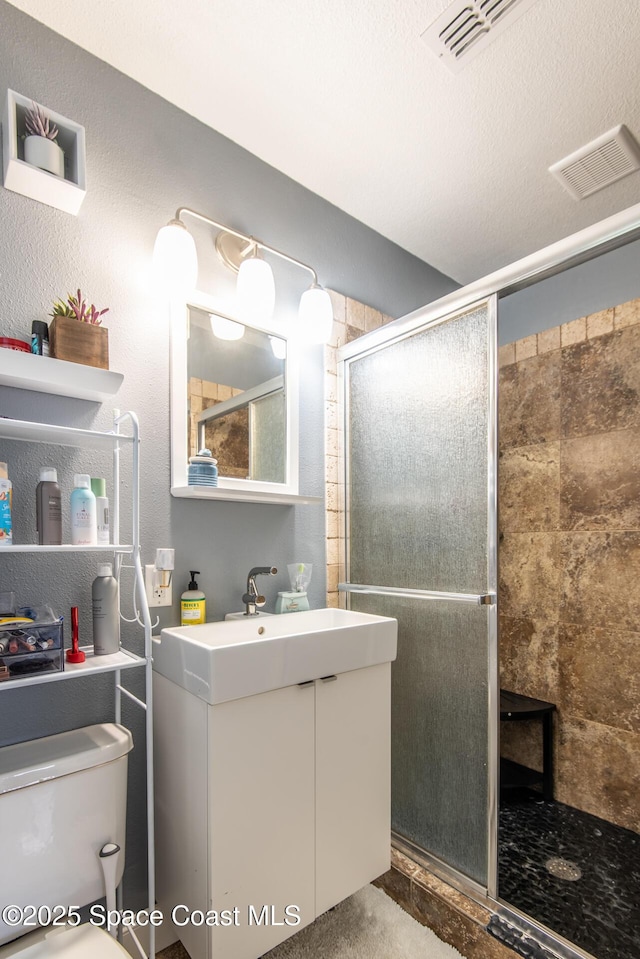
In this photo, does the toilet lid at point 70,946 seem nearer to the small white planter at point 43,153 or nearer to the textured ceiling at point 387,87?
the small white planter at point 43,153

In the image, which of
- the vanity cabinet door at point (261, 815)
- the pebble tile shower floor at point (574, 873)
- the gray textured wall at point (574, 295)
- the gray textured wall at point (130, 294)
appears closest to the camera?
the vanity cabinet door at point (261, 815)

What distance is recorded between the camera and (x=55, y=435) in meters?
1.26

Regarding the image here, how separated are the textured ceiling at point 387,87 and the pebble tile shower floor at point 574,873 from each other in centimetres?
251

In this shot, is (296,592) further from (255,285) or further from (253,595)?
(255,285)

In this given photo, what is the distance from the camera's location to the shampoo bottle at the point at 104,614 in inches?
50.8

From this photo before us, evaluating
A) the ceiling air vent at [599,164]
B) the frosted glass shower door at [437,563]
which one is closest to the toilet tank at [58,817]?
the frosted glass shower door at [437,563]

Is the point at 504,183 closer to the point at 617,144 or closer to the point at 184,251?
the point at 617,144

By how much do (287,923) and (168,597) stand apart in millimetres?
915

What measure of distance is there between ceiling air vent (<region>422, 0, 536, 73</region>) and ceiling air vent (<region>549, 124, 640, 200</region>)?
0.60 metres

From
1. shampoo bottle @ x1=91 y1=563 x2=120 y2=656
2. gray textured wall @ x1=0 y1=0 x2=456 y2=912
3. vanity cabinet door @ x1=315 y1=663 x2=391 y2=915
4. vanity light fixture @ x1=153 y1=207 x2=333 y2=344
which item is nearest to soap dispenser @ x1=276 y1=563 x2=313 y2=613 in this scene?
gray textured wall @ x1=0 y1=0 x2=456 y2=912

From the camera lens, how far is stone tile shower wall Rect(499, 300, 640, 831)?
6.82 ft

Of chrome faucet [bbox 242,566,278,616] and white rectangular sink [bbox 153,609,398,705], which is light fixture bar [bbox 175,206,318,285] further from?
white rectangular sink [bbox 153,609,398,705]

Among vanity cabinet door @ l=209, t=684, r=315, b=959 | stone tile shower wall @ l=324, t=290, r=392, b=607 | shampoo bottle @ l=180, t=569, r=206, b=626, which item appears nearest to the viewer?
vanity cabinet door @ l=209, t=684, r=315, b=959

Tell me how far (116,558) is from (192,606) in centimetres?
28
